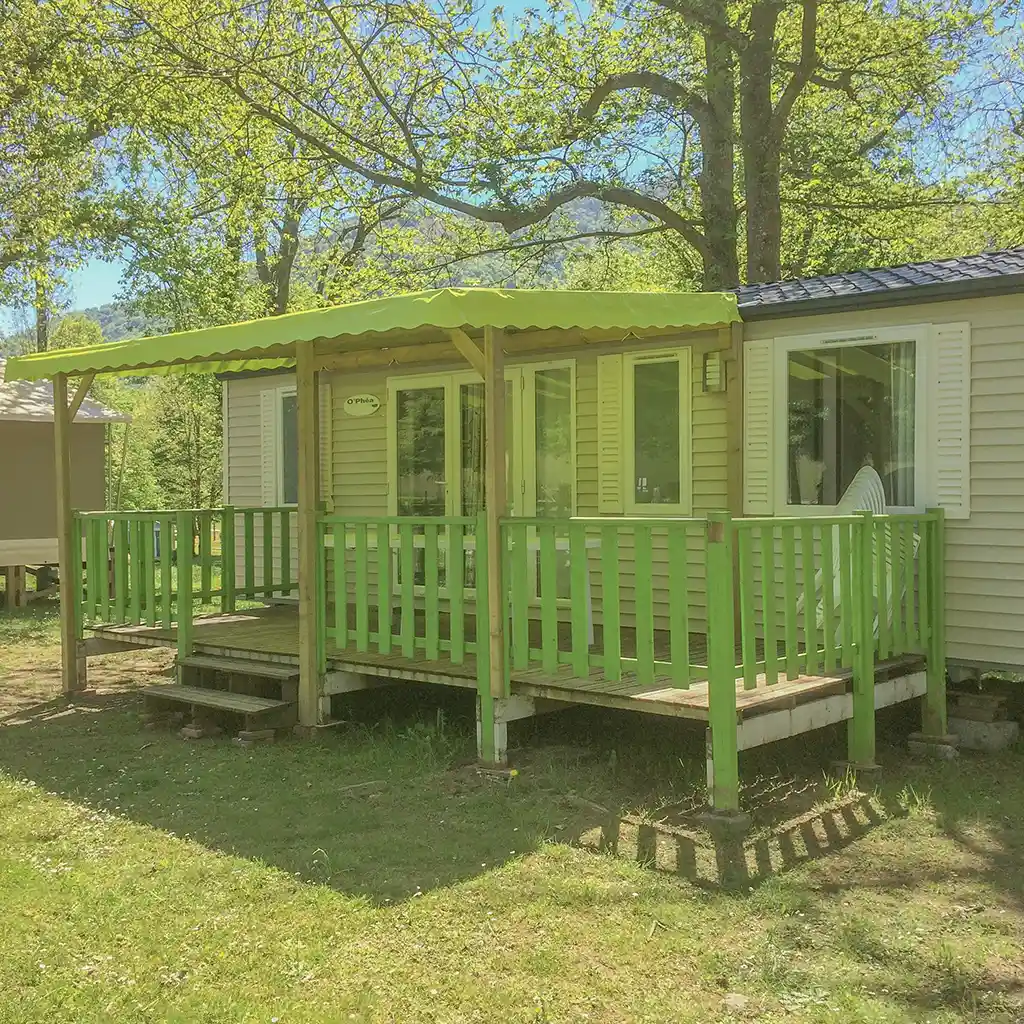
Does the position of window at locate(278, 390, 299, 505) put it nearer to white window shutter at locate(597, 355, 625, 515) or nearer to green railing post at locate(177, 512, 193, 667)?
green railing post at locate(177, 512, 193, 667)

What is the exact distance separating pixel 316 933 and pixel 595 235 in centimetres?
1423

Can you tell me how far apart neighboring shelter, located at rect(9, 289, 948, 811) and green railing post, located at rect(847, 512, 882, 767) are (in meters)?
0.01

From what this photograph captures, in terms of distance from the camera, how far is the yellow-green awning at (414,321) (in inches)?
197

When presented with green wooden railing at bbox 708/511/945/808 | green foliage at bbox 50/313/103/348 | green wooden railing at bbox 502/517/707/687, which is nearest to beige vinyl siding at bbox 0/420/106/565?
green wooden railing at bbox 502/517/707/687

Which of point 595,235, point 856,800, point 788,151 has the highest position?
point 788,151

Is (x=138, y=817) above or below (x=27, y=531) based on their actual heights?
below

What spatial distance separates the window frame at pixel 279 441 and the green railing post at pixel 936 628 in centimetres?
590

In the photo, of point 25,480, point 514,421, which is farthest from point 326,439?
point 25,480

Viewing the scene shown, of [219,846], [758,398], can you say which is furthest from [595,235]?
[219,846]

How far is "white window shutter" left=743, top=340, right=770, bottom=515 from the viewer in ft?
22.9

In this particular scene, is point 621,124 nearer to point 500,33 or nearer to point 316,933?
point 500,33

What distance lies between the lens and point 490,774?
550 cm

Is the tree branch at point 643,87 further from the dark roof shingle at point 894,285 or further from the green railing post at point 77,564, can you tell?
the green railing post at point 77,564

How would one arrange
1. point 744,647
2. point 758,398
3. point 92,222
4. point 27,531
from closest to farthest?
1. point 744,647
2. point 758,398
3. point 27,531
4. point 92,222
